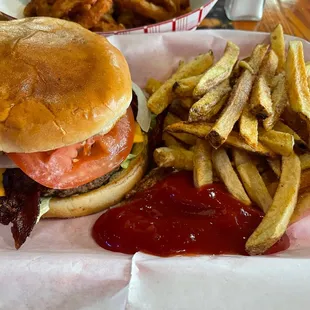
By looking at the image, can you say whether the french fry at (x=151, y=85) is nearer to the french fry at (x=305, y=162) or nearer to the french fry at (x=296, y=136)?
the french fry at (x=296, y=136)

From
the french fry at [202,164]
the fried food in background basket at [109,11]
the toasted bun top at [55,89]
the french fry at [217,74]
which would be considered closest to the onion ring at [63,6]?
the fried food in background basket at [109,11]

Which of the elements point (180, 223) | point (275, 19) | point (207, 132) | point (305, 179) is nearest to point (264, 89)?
point (207, 132)

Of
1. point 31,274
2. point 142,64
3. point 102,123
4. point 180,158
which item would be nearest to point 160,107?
point 180,158

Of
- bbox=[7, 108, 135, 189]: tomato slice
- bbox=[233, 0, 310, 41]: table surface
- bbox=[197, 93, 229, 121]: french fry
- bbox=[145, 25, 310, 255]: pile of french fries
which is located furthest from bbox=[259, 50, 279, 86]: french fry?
bbox=[233, 0, 310, 41]: table surface

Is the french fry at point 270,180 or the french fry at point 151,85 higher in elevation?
the french fry at point 151,85

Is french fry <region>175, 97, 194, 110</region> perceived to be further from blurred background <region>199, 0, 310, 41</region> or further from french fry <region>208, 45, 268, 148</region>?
blurred background <region>199, 0, 310, 41</region>

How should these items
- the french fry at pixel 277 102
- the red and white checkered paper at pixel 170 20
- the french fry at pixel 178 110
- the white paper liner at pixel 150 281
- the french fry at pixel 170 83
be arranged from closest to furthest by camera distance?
1. the white paper liner at pixel 150 281
2. the french fry at pixel 277 102
3. the french fry at pixel 170 83
4. the french fry at pixel 178 110
5. the red and white checkered paper at pixel 170 20
